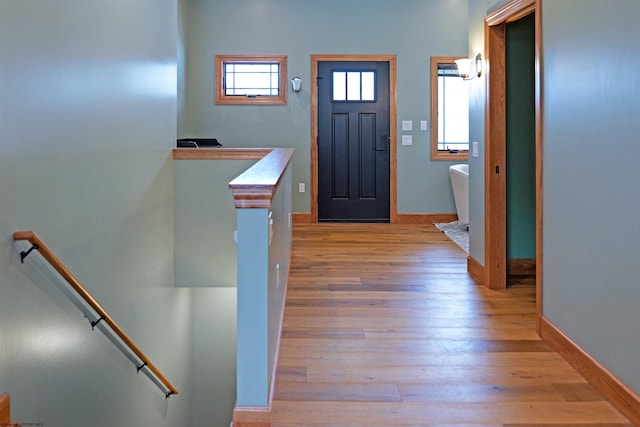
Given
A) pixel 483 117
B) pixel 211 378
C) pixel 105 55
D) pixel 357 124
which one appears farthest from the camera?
pixel 357 124

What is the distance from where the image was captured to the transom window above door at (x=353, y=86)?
7246mm

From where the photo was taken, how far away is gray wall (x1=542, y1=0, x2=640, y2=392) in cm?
224

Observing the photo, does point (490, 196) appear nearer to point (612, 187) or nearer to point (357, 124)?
point (612, 187)

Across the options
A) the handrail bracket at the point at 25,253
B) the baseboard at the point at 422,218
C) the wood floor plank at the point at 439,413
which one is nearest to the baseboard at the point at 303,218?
the baseboard at the point at 422,218

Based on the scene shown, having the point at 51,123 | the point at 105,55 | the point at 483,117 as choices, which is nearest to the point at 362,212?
the point at 483,117

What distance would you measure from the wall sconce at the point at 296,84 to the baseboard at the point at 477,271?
139 inches

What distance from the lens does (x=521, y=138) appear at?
4.29 metres

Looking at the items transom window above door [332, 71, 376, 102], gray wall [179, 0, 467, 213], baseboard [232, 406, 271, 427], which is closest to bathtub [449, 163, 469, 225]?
gray wall [179, 0, 467, 213]

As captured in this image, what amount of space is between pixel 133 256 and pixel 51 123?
139 centimetres

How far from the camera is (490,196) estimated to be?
411cm

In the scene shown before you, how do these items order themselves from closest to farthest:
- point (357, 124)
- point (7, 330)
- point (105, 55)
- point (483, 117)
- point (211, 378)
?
point (7, 330) → point (105, 55) → point (483, 117) → point (211, 378) → point (357, 124)

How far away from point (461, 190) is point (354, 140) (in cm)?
150

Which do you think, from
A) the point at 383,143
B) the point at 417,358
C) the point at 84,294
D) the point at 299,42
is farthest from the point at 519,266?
the point at 299,42

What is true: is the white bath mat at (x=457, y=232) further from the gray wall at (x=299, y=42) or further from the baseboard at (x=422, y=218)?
the gray wall at (x=299, y=42)
